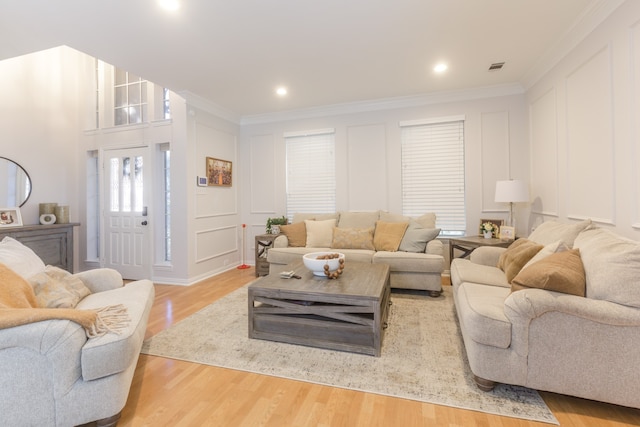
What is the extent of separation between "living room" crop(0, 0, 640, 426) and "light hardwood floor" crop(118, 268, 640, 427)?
5.46 feet

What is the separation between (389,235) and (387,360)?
199 cm

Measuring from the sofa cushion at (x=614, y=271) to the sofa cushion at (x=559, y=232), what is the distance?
17.6 inches


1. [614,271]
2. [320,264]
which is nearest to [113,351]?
[320,264]

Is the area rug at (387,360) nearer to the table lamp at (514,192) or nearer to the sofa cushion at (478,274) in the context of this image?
the sofa cushion at (478,274)

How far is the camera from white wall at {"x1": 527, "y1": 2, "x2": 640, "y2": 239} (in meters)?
2.01

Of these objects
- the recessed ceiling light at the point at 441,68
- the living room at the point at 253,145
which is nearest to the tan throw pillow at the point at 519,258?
the living room at the point at 253,145

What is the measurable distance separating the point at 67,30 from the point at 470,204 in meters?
4.90

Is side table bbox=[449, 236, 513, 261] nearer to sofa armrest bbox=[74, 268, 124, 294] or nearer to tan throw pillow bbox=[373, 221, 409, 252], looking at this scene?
tan throw pillow bbox=[373, 221, 409, 252]

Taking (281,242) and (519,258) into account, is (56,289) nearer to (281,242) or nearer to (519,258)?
(281,242)

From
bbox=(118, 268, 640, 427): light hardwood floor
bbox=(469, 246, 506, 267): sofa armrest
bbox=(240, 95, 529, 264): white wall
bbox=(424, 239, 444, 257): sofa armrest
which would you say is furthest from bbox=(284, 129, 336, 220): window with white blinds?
bbox=(118, 268, 640, 427): light hardwood floor

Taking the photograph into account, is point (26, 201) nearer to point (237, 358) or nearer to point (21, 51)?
point (21, 51)

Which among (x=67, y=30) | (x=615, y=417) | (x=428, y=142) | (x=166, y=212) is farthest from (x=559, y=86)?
(x=166, y=212)

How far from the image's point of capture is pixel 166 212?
4.27 metres

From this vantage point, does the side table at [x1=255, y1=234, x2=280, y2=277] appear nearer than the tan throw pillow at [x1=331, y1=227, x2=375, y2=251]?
No
